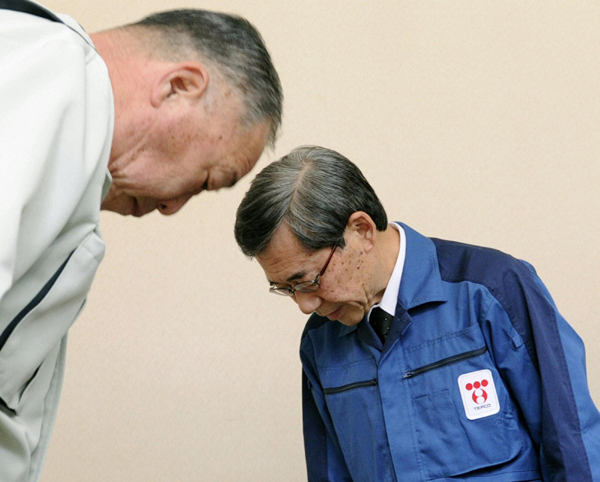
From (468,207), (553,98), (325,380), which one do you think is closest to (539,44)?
(553,98)

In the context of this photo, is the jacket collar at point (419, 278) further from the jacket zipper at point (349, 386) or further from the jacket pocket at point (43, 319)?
the jacket pocket at point (43, 319)

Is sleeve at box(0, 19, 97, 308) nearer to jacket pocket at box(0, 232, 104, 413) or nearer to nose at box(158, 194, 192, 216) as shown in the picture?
jacket pocket at box(0, 232, 104, 413)

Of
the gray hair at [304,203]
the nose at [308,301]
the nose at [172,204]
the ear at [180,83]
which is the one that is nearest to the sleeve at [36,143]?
the ear at [180,83]

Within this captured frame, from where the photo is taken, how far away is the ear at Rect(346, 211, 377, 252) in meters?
1.68

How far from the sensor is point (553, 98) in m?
2.55

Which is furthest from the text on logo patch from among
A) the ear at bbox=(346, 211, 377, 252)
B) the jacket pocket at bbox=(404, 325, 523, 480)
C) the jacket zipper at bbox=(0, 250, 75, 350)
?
the jacket zipper at bbox=(0, 250, 75, 350)

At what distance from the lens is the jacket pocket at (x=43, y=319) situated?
732mm

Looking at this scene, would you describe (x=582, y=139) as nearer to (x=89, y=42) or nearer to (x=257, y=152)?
(x=257, y=152)

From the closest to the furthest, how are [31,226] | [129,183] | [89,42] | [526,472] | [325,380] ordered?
[31,226]
[89,42]
[129,183]
[526,472]
[325,380]

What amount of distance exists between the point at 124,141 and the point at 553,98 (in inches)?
80.5

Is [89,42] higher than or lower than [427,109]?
lower

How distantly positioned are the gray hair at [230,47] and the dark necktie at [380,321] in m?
0.86

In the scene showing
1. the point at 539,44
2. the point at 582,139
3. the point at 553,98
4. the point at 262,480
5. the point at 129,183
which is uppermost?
the point at 539,44

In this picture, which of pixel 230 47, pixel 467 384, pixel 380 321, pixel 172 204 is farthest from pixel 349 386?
pixel 230 47
